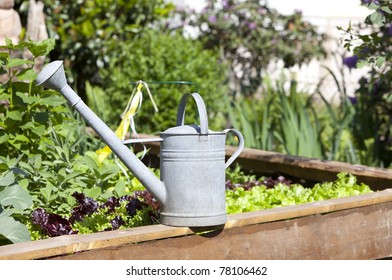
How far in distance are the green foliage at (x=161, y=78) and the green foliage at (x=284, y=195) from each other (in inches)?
77.1

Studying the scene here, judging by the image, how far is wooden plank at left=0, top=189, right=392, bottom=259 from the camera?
6.89ft

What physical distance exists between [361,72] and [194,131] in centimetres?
1016

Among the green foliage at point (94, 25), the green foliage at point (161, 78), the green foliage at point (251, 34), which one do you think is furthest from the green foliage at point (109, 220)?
the green foliage at point (251, 34)

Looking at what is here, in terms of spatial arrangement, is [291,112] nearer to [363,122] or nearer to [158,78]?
[363,122]

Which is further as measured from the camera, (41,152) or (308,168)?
(308,168)

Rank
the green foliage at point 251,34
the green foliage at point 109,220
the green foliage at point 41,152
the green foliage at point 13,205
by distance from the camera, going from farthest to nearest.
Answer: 1. the green foliage at point 251,34
2. the green foliage at point 41,152
3. the green foliage at point 109,220
4. the green foliage at point 13,205

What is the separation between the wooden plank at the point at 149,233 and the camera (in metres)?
2.10

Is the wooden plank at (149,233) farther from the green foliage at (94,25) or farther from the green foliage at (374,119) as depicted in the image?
the green foliage at (94,25)

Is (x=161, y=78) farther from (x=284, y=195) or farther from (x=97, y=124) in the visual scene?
(x=97, y=124)

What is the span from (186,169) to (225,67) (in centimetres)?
432

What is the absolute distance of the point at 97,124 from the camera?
239cm

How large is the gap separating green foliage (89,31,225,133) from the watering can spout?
2.74 meters

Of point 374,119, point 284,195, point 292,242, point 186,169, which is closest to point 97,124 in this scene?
point 186,169
